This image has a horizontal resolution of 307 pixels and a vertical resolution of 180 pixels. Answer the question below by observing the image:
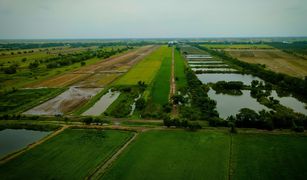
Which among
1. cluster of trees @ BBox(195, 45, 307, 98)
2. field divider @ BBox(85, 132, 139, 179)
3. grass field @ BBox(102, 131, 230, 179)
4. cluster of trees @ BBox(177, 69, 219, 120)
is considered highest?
cluster of trees @ BBox(195, 45, 307, 98)

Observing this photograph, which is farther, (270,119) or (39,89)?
(39,89)

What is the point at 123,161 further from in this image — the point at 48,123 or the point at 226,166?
the point at 48,123

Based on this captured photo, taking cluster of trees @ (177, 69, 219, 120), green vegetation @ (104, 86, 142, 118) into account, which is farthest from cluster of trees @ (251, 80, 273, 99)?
green vegetation @ (104, 86, 142, 118)

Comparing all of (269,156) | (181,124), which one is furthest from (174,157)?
(269,156)

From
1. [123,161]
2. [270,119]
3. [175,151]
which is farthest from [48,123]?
[270,119]

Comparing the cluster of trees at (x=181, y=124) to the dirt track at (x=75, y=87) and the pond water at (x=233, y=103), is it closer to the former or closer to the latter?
the pond water at (x=233, y=103)

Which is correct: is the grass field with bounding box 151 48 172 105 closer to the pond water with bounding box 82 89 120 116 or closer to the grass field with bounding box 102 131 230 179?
the pond water with bounding box 82 89 120 116

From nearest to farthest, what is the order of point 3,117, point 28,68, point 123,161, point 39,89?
point 123,161 < point 3,117 < point 39,89 < point 28,68

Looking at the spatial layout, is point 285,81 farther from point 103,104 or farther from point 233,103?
point 103,104
